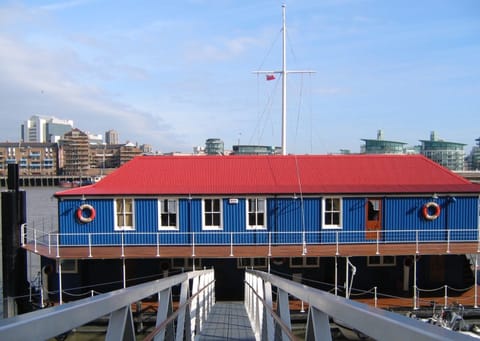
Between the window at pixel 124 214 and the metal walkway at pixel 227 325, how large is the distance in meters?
5.95

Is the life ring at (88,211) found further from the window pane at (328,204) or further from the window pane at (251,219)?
the window pane at (328,204)

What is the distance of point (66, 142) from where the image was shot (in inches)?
6836

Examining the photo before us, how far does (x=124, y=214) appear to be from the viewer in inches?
728

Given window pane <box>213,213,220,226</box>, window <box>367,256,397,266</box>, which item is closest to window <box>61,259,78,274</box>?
window pane <box>213,213,220,226</box>

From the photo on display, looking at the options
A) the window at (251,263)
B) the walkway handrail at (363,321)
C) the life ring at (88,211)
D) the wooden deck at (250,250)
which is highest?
the walkway handrail at (363,321)

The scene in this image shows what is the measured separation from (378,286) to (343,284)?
1.43 metres

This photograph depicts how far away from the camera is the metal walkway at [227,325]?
28.7ft

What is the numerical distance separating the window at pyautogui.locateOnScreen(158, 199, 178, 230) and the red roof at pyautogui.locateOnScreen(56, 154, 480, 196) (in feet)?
1.67

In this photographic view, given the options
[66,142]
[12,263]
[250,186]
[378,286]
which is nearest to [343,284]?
[378,286]

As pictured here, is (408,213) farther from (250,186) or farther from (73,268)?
(73,268)

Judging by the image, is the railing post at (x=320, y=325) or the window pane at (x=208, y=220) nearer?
the railing post at (x=320, y=325)

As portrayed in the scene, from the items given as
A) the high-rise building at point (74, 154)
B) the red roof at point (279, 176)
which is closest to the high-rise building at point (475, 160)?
the high-rise building at point (74, 154)

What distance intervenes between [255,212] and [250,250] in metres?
1.80

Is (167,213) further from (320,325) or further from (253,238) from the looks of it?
(320,325)
